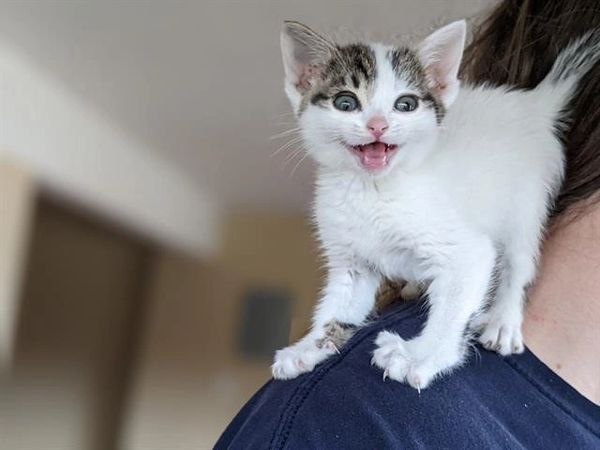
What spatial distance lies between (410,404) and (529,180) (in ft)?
0.80

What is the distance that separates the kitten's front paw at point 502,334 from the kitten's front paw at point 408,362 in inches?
1.6

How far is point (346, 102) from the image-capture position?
76 cm

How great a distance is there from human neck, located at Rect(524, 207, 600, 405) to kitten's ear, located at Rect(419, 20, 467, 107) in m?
0.18

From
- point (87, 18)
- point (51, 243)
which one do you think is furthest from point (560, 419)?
point (51, 243)

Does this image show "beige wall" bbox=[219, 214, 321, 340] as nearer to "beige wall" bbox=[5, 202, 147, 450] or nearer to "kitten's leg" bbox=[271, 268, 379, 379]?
"beige wall" bbox=[5, 202, 147, 450]

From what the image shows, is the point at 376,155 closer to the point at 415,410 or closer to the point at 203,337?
the point at 415,410

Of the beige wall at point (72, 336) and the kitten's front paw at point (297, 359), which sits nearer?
the kitten's front paw at point (297, 359)

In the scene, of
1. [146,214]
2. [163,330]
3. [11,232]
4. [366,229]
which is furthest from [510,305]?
[163,330]

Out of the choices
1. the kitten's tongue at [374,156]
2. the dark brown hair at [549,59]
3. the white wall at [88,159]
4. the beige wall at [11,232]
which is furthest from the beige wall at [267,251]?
the kitten's tongue at [374,156]

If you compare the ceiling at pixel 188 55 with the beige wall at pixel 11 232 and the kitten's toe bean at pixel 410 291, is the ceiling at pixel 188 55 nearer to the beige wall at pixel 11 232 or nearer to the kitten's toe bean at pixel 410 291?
the beige wall at pixel 11 232

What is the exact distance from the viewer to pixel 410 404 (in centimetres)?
64

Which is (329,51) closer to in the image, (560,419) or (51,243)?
(560,419)

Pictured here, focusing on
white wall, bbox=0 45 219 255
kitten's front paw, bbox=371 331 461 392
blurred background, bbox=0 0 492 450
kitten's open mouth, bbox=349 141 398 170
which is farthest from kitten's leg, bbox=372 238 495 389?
white wall, bbox=0 45 219 255

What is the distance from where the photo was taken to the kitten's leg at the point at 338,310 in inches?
29.0
